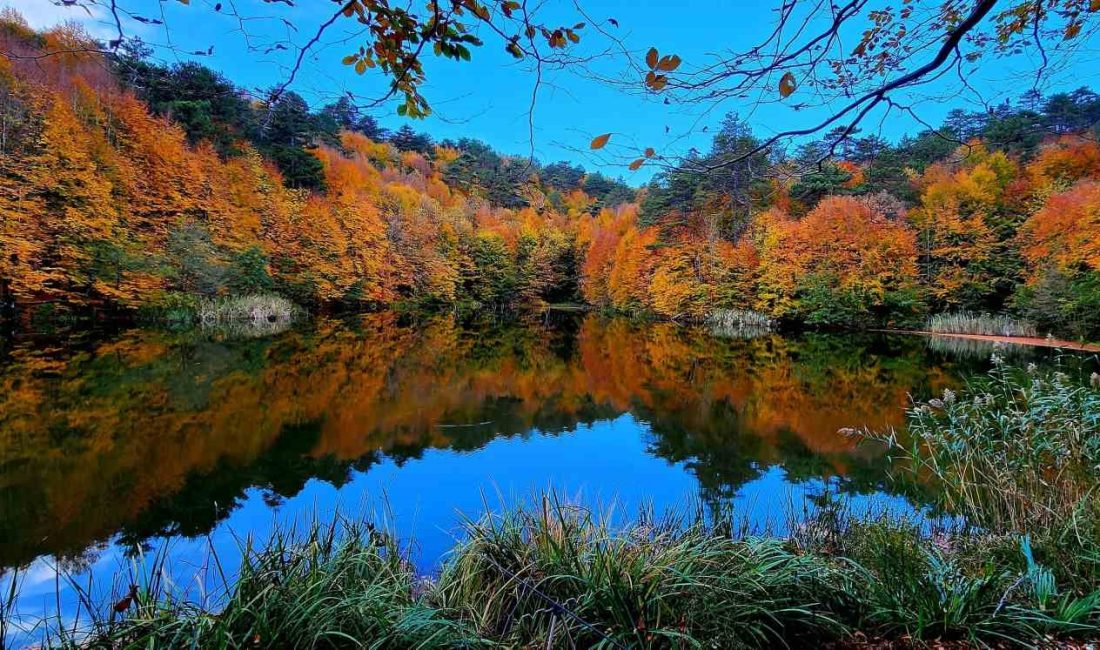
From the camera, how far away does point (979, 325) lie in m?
19.4

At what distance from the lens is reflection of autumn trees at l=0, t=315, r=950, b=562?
16.3 ft

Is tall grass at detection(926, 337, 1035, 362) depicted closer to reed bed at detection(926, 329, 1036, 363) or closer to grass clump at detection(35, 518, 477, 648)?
reed bed at detection(926, 329, 1036, 363)

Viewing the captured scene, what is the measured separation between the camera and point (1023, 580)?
7.22 ft

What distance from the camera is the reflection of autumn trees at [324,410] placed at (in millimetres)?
4961

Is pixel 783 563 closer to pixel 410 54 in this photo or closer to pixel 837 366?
pixel 410 54

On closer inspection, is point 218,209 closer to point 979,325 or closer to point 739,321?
point 739,321

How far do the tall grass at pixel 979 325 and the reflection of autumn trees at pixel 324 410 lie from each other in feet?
20.6

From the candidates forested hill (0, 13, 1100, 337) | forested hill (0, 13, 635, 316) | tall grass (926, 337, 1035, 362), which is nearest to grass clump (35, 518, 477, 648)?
forested hill (0, 13, 635, 316)

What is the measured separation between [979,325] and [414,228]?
29.0m

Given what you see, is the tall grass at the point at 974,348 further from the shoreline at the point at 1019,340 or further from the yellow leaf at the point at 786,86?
the yellow leaf at the point at 786,86

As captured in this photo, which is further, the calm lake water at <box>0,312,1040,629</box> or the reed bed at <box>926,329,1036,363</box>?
the reed bed at <box>926,329,1036,363</box>

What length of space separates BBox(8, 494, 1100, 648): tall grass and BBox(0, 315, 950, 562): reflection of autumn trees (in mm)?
2440

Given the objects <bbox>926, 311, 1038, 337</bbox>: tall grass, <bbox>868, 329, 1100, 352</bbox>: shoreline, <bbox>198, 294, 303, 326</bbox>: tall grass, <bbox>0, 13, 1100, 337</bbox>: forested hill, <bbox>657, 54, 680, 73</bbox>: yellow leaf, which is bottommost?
<bbox>868, 329, 1100, 352</bbox>: shoreline

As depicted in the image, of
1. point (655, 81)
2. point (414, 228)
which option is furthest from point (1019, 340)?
point (414, 228)
